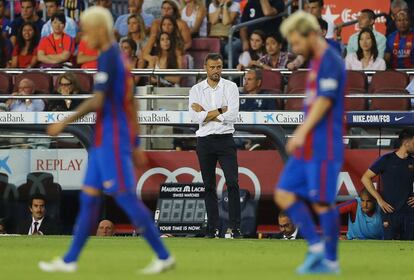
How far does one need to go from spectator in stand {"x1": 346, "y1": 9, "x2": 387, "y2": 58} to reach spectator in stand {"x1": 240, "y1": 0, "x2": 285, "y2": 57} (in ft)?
5.17

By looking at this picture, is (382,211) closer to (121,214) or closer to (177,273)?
(121,214)

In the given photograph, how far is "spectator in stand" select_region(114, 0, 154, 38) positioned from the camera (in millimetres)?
20469

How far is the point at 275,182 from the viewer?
17.2 meters

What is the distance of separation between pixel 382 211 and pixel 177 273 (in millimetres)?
6692

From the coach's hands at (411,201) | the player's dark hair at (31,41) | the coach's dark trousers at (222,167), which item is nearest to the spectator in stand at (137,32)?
the player's dark hair at (31,41)

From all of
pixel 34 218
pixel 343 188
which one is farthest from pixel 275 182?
pixel 34 218

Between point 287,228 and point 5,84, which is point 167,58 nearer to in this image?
point 5,84

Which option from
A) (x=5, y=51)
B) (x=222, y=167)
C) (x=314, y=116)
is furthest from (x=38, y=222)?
(x=314, y=116)

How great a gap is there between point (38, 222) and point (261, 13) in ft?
18.3

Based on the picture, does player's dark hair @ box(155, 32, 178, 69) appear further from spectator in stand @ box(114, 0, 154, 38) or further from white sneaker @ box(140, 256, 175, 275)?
white sneaker @ box(140, 256, 175, 275)

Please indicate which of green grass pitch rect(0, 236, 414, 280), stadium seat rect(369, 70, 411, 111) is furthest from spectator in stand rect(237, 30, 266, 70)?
green grass pitch rect(0, 236, 414, 280)

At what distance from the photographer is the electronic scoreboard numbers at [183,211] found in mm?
16906

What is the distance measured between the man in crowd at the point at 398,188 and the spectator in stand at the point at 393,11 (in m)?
4.03

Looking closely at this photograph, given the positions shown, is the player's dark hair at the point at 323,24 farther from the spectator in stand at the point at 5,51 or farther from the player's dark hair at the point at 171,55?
the spectator in stand at the point at 5,51
